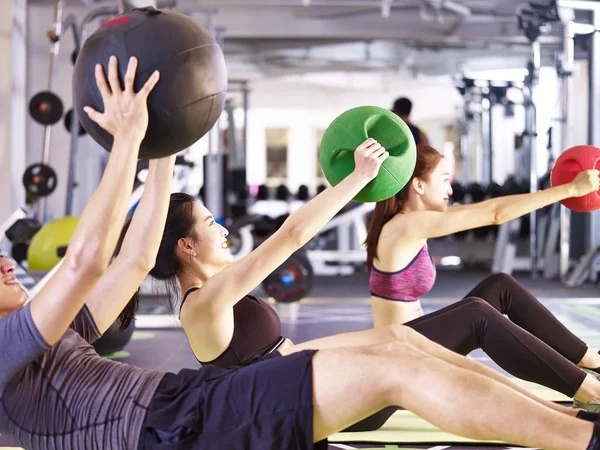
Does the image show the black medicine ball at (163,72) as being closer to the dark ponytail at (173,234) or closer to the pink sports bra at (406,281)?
the dark ponytail at (173,234)

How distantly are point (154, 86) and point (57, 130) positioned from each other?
23.0ft

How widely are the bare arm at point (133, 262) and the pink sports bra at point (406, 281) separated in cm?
95

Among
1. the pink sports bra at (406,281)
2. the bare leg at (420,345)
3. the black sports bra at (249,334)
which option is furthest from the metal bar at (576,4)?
the bare leg at (420,345)

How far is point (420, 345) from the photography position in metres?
1.66

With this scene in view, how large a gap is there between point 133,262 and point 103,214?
0.45 meters

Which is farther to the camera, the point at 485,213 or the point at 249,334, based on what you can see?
the point at 485,213

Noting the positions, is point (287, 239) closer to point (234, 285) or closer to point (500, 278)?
point (234, 285)

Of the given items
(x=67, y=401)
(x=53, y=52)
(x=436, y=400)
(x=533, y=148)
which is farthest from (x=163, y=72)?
(x=533, y=148)

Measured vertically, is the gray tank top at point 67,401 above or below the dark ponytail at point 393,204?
below

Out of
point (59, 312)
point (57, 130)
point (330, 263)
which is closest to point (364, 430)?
point (59, 312)

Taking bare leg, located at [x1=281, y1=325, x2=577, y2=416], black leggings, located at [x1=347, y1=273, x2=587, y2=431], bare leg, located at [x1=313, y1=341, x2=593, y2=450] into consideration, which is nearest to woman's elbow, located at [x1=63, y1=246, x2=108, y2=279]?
bare leg, located at [x1=313, y1=341, x2=593, y2=450]

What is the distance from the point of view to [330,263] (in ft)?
30.5

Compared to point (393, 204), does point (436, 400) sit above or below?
below

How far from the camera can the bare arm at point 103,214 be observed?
Result: 129cm
